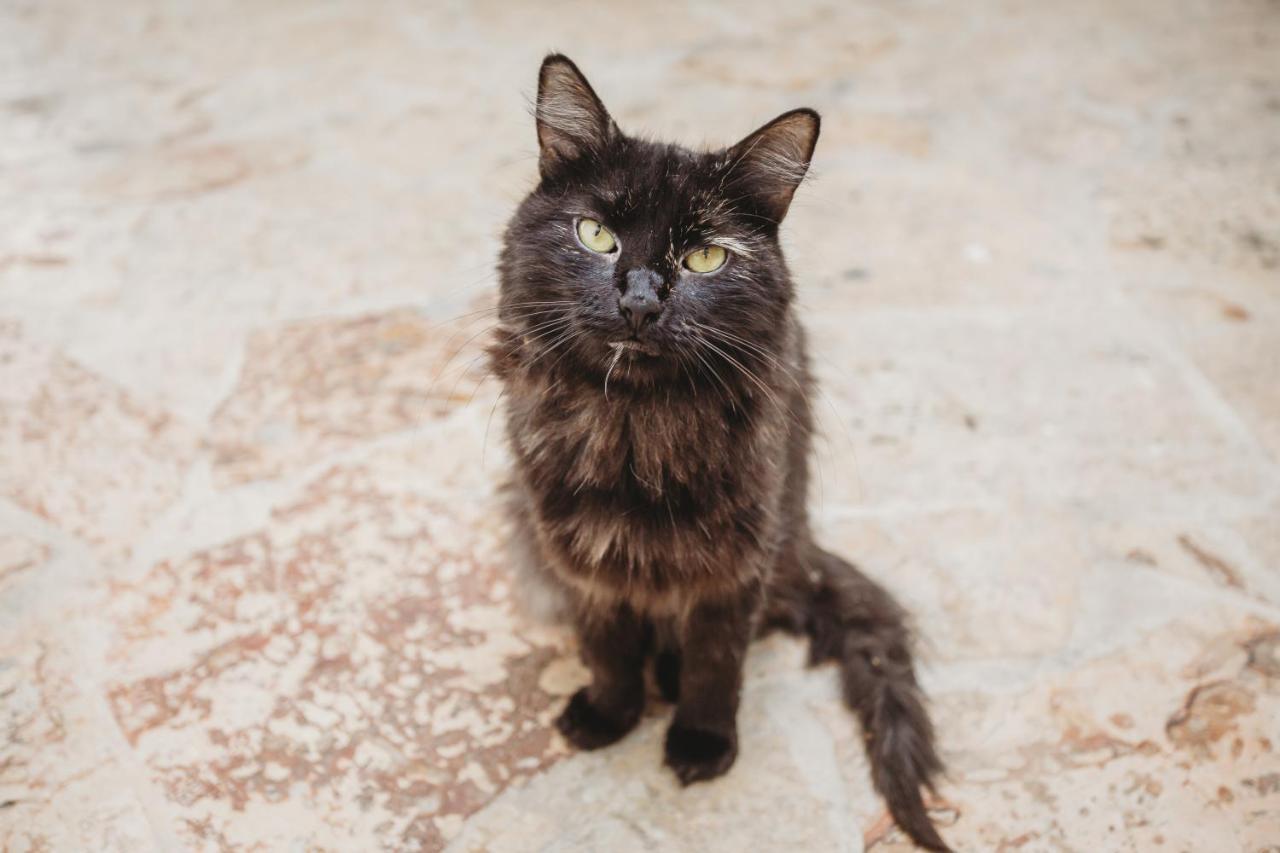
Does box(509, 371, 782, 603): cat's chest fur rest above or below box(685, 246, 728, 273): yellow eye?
below

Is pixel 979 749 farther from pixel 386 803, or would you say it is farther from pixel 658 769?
pixel 386 803

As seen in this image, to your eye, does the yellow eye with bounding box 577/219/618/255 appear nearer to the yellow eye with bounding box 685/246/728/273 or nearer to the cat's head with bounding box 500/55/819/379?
the cat's head with bounding box 500/55/819/379

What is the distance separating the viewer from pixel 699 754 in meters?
1.73

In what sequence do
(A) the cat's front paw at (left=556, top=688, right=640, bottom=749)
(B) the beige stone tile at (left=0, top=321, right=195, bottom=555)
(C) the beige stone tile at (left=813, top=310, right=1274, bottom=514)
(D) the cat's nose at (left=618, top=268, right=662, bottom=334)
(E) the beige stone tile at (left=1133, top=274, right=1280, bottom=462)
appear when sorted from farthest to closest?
(E) the beige stone tile at (left=1133, top=274, right=1280, bottom=462) < (C) the beige stone tile at (left=813, top=310, right=1274, bottom=514) < (B) the beige stone tile at (left=0, top=321, right=195, bottom=555) < (A) the cat's front paw at (left=556, top=688, right=640, bottom=749) < (D) the cat's nose at (left=618, top=268, right=662, bottom=334)

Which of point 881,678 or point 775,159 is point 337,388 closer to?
point 775,159

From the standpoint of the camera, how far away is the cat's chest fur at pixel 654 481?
1.54 m

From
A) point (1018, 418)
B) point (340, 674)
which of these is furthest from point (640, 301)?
point (1018, 418)

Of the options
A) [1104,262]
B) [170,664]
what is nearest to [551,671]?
[170,664]

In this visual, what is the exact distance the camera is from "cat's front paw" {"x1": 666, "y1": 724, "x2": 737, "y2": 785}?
1727 mm

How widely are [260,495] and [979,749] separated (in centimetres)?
163

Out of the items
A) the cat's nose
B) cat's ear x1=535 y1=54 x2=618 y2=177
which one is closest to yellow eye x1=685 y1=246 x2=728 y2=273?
the cat's nose

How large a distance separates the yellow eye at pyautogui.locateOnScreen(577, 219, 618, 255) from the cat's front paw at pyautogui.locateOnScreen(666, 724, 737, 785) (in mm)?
876

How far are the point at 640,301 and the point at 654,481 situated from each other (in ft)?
1.04

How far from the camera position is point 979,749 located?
1.78 meters
